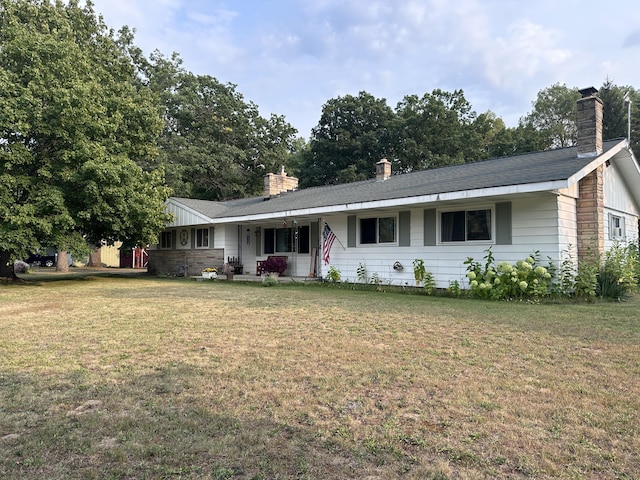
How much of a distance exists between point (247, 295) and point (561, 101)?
37445 millimetres

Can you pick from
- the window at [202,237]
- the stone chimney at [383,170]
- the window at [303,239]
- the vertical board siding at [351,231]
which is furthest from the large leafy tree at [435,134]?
the vertical board siding at [351,231]

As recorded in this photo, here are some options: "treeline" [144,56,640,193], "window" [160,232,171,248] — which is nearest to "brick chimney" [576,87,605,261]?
"window" [160,232,171,248]

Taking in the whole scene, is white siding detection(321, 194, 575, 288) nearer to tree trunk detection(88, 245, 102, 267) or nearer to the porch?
the porch

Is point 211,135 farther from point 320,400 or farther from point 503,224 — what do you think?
point 320,400

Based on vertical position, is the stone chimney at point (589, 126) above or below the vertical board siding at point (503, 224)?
above

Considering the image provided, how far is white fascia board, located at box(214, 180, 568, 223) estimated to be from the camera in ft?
29.8

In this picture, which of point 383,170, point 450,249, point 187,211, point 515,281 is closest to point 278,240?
point 187,211

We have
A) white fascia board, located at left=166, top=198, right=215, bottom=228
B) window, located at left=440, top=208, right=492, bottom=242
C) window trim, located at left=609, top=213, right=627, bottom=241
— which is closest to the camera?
window, located at left=440, top=208, right=492, bottom=242

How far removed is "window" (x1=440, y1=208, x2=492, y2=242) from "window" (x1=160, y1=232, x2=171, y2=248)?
1383 cm

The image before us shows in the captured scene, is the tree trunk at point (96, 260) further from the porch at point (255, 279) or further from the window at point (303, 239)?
the window at point (303, 239)

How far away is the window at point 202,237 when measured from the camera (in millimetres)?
18641

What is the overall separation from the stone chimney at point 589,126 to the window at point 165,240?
17.1 metres

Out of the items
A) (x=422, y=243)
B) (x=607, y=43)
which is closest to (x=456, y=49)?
(x=607, y=43)

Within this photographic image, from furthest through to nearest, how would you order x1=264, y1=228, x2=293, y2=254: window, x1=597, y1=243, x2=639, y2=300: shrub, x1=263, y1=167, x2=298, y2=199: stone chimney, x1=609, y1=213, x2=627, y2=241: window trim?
x1=263, y1=167, x2=298, y2=199: stone chimney
x1=264, y1=228, x2=293, y2=254: window
x1=609, y1=213, x2=627, y2=241: window trim
x1=597, y1=243, x2=639, y2=300: shrub
